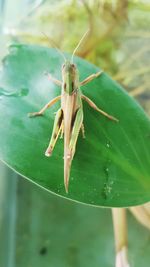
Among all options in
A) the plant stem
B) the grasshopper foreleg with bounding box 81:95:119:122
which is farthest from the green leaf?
the plant stem

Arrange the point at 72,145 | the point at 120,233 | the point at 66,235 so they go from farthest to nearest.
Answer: the point at 66,235, the point at 120,233, the point at 72,145

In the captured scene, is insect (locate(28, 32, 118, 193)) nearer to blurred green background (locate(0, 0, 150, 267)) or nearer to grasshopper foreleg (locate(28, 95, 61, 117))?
grasshopper foreleg (locate(28, 95, 61, 117))

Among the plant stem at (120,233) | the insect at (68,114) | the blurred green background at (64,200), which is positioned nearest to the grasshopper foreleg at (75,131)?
the insect at (68,114)

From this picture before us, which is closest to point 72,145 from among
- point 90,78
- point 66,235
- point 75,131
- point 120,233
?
point 75,131

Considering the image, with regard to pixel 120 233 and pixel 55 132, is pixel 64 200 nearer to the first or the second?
pixel 120 233

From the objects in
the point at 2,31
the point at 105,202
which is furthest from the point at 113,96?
the point at 2,31

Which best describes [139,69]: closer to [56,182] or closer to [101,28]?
[101,28]
